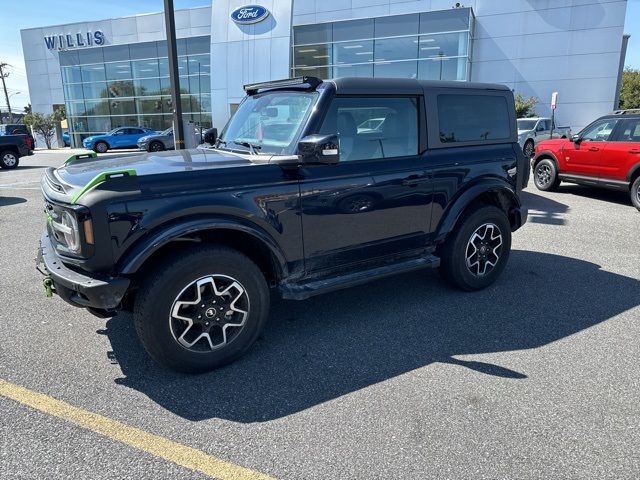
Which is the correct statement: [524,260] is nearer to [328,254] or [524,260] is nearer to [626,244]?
[626,244]

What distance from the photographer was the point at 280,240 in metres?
3.48

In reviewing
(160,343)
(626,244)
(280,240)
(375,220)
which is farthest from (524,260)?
(160,343)

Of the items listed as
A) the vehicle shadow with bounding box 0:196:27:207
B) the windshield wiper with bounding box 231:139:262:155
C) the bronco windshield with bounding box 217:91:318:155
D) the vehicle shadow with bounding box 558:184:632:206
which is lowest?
the vehicle shadow with bounding box 0:196:27:207

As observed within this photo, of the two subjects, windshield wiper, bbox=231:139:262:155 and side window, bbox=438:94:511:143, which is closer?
windshield wiper, bbox=231:139:262:155

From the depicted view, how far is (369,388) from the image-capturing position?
3123mm

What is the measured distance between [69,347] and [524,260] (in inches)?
201

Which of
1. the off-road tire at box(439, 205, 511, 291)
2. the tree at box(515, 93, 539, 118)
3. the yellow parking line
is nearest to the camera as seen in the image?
the yellow parking line

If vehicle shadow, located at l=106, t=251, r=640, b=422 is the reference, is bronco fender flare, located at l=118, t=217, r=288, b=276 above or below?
above

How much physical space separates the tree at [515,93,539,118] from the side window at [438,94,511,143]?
74.1ft

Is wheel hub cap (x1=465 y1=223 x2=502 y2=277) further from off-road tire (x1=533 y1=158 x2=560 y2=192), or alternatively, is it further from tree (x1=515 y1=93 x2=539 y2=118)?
tree (x1=515 y1=93 x2=539 y2=118)

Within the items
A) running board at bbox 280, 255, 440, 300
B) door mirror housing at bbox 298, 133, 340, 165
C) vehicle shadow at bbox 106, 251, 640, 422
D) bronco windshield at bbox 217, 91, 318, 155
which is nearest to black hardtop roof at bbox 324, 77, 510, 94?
bronco windshield at bbox 217, 91, 318, 155

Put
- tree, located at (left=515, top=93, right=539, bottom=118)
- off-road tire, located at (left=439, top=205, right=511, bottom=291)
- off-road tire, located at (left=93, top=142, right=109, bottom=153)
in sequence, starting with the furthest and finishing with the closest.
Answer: off-road tire, located at (left=93, top=142, right=109, bottom=153), tree, located at (left=515, top=93, right=539, bottom=118), off-road tire, located at (left=439, top=205, right=511, bottom=291)

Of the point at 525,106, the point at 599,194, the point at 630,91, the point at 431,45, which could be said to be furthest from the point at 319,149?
the point at 630,91

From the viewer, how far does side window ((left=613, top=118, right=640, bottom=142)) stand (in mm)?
9016
